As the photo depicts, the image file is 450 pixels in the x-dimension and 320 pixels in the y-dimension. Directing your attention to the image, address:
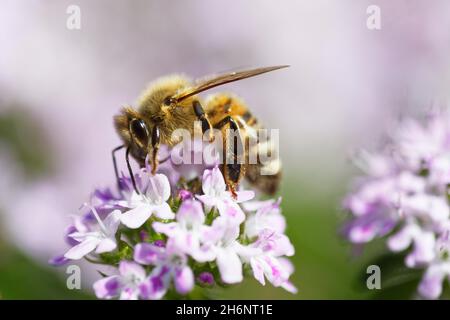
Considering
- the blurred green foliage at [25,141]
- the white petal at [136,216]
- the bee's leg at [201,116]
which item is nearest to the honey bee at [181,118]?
the bee's leg at [201,116]

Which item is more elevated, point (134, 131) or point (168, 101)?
point (168, 101)

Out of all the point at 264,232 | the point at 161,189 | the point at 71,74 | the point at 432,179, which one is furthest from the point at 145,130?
the point at 71,74

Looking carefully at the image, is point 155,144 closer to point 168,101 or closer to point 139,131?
point 139,131

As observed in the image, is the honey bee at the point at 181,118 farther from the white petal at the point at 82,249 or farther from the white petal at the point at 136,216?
the white petal at the point at 82,249

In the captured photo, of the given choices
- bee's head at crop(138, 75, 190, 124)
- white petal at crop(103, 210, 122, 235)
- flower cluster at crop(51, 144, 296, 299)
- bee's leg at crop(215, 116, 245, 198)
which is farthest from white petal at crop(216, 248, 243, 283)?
bee's head at crop(138, 75, 190, 124)

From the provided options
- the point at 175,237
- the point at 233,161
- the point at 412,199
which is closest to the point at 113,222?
the point at 175,237

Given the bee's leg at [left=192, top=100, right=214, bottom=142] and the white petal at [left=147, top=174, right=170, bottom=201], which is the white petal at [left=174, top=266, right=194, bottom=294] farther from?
the bee's leg at [left=192, top=100, right=214, bottom=142]
